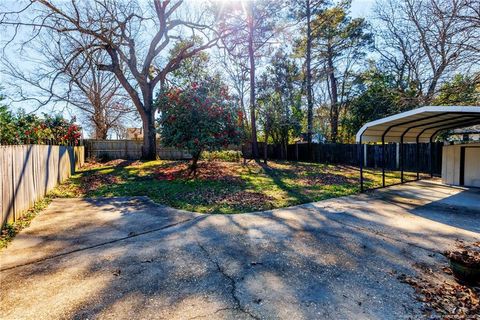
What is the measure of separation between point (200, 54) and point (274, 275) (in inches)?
561

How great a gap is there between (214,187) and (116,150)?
454 inches

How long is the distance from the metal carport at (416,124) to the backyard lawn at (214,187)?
1.62 meters

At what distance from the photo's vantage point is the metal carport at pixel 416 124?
5698 mm

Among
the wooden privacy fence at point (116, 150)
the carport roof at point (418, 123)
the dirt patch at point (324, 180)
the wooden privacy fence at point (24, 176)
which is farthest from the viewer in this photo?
the wooden privacy fence at point (116, 150)

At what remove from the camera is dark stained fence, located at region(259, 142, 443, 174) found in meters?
11.4

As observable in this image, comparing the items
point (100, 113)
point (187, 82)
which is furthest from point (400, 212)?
point (100, 113)

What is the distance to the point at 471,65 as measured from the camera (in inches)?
291

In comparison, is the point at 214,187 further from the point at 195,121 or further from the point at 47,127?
the point at 47,127

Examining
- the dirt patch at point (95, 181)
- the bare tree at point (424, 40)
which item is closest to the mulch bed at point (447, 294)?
the bare tree at point (424, 40)

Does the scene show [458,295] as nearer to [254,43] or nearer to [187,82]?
[187,82]

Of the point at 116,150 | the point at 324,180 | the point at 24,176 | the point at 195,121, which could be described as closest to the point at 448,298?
the point at 24,176

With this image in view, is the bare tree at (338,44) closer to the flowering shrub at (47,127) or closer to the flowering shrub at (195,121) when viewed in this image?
the flowering shrub at (195,121)

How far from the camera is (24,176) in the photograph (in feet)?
16.0

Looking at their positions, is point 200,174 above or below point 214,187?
above
